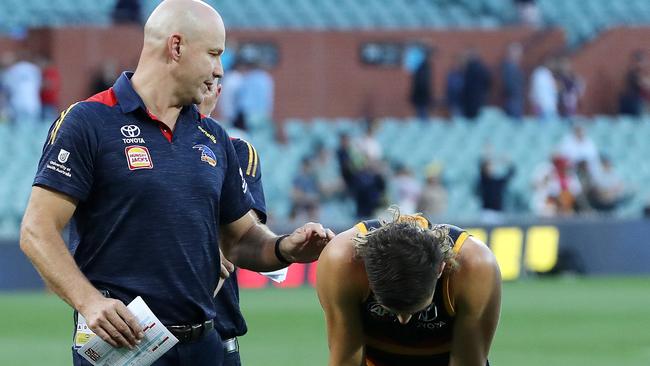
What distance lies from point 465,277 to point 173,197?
1249 mm

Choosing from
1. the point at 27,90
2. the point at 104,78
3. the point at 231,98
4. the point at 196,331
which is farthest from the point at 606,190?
the point at 196,331

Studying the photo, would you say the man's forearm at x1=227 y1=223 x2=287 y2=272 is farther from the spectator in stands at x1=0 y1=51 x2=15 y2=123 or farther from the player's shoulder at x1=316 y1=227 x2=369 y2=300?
the spectator in stands at x1=0 y1=51 x2=15 y2=123

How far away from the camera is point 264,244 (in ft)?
18.2

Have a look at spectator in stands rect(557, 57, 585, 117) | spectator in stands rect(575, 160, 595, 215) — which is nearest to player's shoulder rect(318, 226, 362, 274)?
spectator in stands rect(575, 160, 595, 215)

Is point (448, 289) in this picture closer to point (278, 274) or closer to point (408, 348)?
point (408, 348)

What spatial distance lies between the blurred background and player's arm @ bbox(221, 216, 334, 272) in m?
11.0

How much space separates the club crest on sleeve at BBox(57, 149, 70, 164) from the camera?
4840 mm

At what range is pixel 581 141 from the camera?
23781 mm

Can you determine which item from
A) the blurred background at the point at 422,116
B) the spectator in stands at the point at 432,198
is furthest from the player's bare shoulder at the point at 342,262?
the spectator in stands at the point at 432,198

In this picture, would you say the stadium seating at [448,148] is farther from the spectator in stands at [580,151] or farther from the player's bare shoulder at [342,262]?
the player's bare shoulder at [342,262]

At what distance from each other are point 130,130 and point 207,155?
0.33m

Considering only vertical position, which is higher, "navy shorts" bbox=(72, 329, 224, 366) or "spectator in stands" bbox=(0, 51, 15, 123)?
"navy shorts" bbox=(72, 329, 224, 366)

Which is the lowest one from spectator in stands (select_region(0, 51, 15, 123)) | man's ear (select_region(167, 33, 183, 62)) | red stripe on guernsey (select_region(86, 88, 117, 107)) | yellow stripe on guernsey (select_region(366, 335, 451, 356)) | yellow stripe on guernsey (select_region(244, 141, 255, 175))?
spectator in stands (select_region(0, 51, 15, 123))

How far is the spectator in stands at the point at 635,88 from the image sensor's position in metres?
26.6
